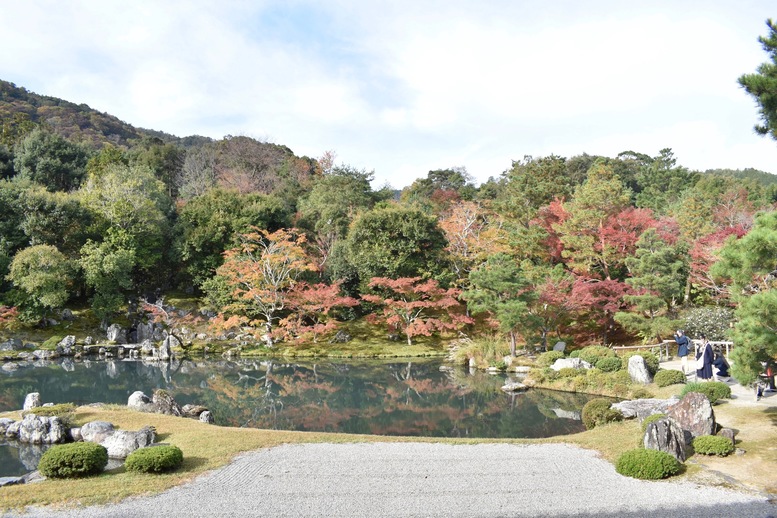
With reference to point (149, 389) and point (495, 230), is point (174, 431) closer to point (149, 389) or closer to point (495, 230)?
point (149, 389)

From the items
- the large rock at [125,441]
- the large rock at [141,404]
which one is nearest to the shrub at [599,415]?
the large rock at [125,441]

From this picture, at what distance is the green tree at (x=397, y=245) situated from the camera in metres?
27.0

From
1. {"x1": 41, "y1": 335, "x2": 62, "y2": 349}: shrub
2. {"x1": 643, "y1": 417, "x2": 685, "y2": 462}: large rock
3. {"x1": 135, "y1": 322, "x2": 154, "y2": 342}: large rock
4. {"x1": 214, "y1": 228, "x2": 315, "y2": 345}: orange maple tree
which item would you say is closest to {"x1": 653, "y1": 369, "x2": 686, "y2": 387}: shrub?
{"x1": 643, "y1": 417, "x2": 685, "y2": 462}: large rock

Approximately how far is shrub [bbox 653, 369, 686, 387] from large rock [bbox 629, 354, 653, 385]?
751 mm

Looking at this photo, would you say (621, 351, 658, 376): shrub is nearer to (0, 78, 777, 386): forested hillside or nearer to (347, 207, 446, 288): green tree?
(0, 78, 777, 386): forested hillside

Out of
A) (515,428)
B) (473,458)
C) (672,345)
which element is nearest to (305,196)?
(672,345)

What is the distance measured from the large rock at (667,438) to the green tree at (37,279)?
1033 inches

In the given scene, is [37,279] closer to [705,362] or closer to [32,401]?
[32,401]

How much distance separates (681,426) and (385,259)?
1778 cm

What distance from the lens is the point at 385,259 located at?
26.9 meters

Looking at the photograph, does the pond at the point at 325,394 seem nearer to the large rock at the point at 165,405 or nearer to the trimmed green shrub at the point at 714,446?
the large rock at the point at 165,405

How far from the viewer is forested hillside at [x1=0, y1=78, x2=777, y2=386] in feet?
73.1

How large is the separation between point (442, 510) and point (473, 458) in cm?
251

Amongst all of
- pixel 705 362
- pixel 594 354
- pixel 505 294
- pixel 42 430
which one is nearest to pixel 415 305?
Answer: pixel 505 294
